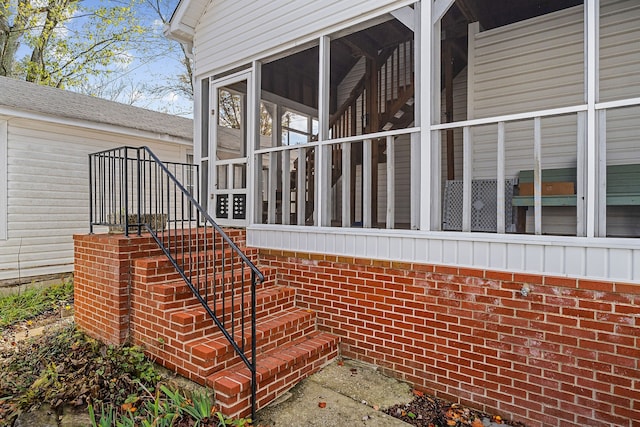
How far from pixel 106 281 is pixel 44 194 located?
424 centimetres

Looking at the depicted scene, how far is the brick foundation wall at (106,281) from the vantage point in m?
3.62

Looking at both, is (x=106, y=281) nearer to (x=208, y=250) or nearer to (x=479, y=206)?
(x=208, y=250)

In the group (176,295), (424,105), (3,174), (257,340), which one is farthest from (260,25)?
(3,174)

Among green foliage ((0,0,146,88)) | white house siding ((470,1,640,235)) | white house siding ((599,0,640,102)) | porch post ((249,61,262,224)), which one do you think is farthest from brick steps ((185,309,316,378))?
green foliage ((0,0,146,88))

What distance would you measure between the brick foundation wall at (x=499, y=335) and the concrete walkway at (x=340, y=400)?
20 centimetres

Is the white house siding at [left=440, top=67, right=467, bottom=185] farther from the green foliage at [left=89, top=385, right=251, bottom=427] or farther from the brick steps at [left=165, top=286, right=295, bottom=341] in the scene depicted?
the green foliage at [left=89, top=385, right=251, bottom=427]

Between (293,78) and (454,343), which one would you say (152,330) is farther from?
(293,78)

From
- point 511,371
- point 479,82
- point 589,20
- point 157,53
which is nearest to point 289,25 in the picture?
point 479,82

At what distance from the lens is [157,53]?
1631 centimetres

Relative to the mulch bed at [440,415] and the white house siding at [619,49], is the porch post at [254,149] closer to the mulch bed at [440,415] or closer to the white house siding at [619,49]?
the mulch bed at [440,415]

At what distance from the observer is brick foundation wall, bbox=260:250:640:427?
248cm

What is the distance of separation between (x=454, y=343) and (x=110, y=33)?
60.4ft

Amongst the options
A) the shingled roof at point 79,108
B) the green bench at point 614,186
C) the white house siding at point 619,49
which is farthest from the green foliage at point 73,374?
the white house siding at point 619,49

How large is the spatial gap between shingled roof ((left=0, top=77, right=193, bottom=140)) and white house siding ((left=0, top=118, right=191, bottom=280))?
32cm
